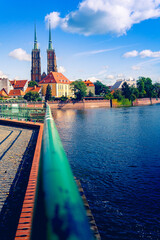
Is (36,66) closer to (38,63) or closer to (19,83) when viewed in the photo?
(38,63)

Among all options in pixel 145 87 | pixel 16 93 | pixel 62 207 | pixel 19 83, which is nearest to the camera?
pixel 62 207

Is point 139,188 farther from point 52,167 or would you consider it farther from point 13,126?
point 13,126

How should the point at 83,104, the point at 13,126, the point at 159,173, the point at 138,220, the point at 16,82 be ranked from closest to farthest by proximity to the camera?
the point at 138,220 < the point at 159,173 < the point at 13,126 < the point at 83,104 < the point at 16,82

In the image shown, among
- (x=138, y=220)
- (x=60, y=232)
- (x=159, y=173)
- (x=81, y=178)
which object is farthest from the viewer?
(x=159, y=173)

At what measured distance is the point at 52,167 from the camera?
112 centimetres

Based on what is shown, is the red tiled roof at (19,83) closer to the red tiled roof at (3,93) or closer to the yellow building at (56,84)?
the yellow building at (56,84)

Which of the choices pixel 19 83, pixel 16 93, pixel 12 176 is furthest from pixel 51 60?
pixel 12 176

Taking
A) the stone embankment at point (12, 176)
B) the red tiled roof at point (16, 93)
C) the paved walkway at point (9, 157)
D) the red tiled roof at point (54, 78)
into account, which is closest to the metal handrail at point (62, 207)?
the stone embankment at point (12, 176)

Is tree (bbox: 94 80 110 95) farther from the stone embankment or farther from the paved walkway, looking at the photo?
the stone embankment

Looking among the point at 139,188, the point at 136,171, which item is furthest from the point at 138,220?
the point at 136,171

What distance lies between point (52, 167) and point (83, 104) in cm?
9191

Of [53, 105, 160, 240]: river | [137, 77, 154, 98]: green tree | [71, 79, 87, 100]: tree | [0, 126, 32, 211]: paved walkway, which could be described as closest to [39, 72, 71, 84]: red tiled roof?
[71, 79, 87, 100]: tree

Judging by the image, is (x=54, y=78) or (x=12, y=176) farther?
(x=54, y=78)

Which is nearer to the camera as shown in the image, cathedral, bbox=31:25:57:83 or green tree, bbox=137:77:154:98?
green tree, bbox=137:77:154:98
